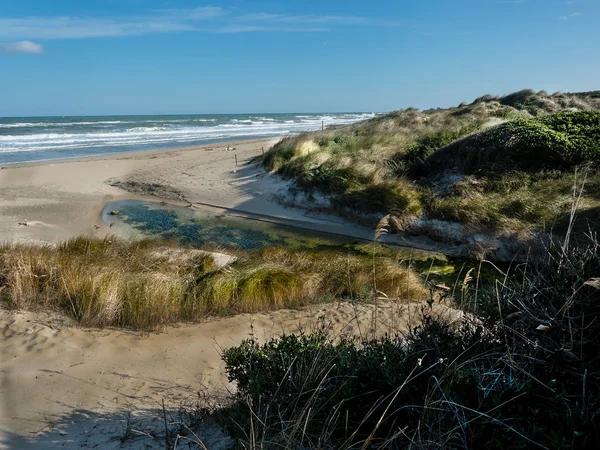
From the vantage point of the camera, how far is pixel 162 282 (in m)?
6.05

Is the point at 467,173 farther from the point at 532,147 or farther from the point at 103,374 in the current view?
the point at 103,374

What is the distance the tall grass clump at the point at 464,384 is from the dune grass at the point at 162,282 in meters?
1.67

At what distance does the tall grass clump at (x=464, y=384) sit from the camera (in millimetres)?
2266

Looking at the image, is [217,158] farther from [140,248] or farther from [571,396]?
[571,396]

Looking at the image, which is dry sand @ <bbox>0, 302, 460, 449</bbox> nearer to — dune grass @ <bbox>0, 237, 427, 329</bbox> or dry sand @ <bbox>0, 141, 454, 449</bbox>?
dry sand @ <bbox>0, 141, 454, 449</bbox>

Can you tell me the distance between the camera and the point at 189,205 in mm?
14977

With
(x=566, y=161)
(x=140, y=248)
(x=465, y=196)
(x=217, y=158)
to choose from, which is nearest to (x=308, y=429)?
(x=140, y=248)

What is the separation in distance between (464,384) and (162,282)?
172 inches

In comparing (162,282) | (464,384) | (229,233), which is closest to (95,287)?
(162,282)

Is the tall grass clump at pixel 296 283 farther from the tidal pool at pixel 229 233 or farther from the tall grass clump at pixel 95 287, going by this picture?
the tidal pool at pixel 229 233

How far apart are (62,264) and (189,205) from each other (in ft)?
28.9

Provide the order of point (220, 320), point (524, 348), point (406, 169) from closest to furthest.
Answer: point (524, 348) → point (220, 320) → point (406, 169)

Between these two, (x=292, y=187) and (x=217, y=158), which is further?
(x=217, y=158)

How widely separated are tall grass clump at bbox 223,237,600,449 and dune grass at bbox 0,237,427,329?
A: 1.67m
